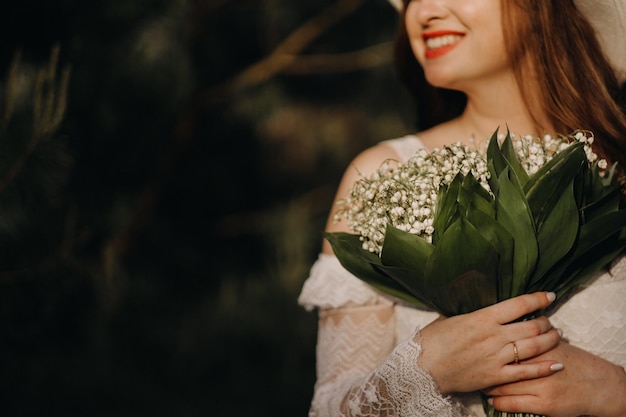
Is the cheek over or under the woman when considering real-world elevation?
over

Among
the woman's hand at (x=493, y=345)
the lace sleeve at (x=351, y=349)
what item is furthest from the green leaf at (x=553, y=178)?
the lace sleeve at (x=351, y=349)

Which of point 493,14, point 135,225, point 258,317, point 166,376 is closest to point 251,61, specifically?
point 135,225

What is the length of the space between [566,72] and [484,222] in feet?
2.67

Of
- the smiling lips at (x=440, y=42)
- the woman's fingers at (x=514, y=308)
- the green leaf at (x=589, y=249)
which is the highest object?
the smiling lips at (x=440, y=42)

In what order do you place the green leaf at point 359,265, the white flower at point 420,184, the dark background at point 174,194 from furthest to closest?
the dark background at point 174,194, the green leaf at point 359,265, the white flower at point 420,184

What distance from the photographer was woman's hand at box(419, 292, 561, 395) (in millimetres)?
1512

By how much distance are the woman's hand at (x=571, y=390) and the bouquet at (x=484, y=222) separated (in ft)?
0.59

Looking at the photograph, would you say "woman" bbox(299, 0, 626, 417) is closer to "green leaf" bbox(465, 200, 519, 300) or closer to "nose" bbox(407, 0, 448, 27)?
"nose" bbox(407, 0, 448, 27)

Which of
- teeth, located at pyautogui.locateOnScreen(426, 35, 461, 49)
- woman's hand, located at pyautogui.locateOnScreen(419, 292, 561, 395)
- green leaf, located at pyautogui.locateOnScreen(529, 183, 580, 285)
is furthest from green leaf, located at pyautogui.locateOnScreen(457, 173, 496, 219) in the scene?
teeth, located at pyautogui.locateOnScreen(426, 35, 461, 49)

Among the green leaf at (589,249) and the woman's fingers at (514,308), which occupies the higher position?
the green leaf at (589,249)

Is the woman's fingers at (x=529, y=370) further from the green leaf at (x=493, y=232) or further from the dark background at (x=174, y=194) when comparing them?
the dark background at (x=174, y=194)

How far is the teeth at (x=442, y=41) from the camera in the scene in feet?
6.21

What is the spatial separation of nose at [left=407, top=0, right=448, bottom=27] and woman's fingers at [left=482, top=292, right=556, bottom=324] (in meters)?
0.78

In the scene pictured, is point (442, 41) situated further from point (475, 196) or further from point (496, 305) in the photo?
point (496, 305)
